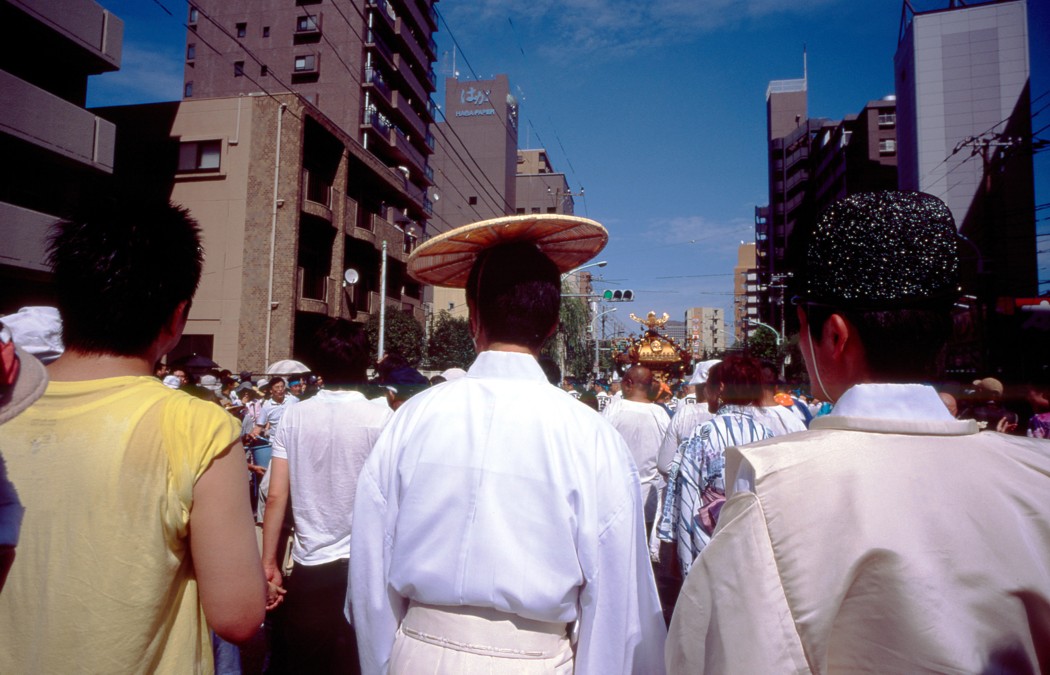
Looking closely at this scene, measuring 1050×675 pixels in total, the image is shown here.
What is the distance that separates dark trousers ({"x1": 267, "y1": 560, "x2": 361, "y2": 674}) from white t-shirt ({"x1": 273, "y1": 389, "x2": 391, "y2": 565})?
9cm

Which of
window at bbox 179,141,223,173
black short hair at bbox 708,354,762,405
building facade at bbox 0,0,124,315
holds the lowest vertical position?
black short hair at bbox 708,354,762,405

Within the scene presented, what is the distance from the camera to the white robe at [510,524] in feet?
5.59

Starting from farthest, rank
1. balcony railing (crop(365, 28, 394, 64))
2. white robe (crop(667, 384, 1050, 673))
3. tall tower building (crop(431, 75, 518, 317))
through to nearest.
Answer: tall tower building (crop(431, 75, 518, 317)) → balcony railing (crop(365, 28, 394, 64)) → white robe (crop(667, 384, 1050, 673))

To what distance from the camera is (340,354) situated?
12.4 feet

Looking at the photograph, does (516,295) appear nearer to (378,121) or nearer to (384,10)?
(378,121)

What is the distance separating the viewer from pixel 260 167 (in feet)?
76.0

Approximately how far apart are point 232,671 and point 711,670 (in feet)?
6.87

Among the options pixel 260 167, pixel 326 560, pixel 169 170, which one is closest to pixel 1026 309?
pixel 326 560

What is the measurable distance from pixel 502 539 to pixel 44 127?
17.0 metres

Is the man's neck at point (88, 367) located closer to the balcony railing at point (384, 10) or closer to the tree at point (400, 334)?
the tree at point (400, 334)

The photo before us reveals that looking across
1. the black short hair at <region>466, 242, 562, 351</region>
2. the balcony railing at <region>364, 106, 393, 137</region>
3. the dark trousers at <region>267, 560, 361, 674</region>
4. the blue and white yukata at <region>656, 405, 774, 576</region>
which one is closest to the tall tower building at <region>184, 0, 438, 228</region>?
the balcony railing at <region>364, 106, 393, 137</region>

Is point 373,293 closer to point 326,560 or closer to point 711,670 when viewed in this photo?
point 326,560

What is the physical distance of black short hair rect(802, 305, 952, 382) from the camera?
129 centimetres

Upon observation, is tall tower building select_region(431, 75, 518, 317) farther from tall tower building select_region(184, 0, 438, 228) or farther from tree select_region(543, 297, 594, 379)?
tree select_region(543, 297, 594, 379)
